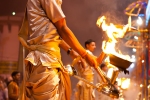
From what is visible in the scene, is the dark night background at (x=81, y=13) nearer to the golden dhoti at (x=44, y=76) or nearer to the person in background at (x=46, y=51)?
the person in background at (x=46, y=51)

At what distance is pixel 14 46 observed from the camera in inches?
281

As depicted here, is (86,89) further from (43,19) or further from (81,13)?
(81,13)

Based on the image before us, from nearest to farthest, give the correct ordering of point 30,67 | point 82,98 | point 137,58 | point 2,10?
point 30,67 → point 82,98 → point 2,10 → point 137,58

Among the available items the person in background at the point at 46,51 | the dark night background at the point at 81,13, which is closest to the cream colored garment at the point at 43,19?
the person in background at the point at 46,51

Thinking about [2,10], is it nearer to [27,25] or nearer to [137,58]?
[27,25]

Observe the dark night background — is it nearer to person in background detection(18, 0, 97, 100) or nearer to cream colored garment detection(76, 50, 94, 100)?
cream colored garment detection(76, 50, 94, 100)

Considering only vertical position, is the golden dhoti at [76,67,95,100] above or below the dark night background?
below

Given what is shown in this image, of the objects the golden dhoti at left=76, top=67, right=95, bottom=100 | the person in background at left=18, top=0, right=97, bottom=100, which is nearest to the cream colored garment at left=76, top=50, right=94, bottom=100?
the golden dhoti at left=76, top=67, right=95, bottom=100

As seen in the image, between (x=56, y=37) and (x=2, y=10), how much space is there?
16.9ft

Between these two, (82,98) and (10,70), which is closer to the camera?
(82,98)

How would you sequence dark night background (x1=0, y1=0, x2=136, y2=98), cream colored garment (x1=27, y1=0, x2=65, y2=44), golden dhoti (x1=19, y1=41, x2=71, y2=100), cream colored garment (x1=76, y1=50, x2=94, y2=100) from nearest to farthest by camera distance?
golden dhoti (x1=19, y1=41, x2=71, y2=100)
cream colored garment (x1=27, y1=0, x2=65, y2=44)
cream colored garment (x1=76, y1=50, x2=94, y2=100)
dark night background (x1=0, y1=0, x2=136, y2=98)

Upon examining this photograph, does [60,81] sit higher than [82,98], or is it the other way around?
[60,81]

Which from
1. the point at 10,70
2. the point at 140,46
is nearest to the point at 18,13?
the point at 10,70

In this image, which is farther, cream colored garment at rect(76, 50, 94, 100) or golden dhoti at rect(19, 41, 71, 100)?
cream colored garment at rect(76, 50, 94, 100)
